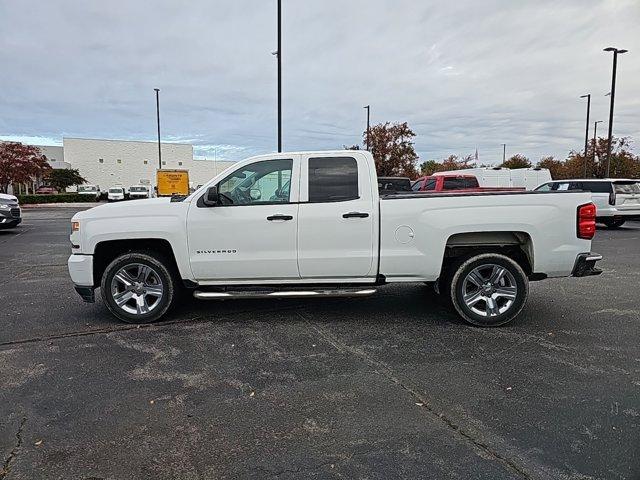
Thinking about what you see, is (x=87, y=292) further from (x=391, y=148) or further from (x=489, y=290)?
(x=391, y=148)

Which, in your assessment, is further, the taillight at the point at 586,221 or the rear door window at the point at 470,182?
the rear door window at the point at 470,182

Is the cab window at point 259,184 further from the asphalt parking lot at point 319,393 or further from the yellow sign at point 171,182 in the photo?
the yellow sign at point 171,182

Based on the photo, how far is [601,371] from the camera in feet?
13.7

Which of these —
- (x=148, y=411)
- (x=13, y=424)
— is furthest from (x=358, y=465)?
(x=13, y=424)

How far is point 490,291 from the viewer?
216 inches

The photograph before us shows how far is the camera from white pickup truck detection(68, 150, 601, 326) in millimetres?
5316

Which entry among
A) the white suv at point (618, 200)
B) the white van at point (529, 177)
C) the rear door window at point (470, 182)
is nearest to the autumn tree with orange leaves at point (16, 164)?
the rear door window at point (470, 182)

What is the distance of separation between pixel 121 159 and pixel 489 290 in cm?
7125

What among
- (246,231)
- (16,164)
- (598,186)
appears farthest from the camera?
(16,164)

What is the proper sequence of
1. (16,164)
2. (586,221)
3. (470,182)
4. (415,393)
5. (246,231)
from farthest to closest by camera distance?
1. (16,164)
2. (470,182)
3. (246,231)
4. (586,221)
5. (415,393)

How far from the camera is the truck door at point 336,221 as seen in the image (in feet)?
17.6

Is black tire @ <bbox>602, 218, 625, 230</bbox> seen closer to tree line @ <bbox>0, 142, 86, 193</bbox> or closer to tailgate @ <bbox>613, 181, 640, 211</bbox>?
tailgate @ <bbox>613, 181, 640, 211</bbox>

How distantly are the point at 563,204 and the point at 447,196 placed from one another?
128cm

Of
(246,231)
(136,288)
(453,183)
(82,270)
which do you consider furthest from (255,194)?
(453,183)
